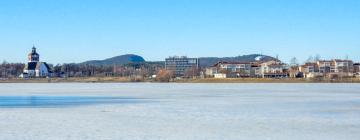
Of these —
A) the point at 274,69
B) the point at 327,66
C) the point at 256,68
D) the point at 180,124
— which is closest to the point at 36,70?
the point at 256,68

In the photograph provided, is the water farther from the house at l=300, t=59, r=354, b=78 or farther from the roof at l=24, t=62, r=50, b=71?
the roof at l=24, t=62, r=50, b=71

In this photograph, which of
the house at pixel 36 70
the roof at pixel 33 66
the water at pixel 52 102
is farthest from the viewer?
the roof at pixel 33 66

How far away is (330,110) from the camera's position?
71.5ft

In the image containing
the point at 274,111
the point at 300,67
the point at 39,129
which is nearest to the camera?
the point at 39,129

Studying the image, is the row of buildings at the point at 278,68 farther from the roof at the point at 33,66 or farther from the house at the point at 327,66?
the roof at the point at 33,66

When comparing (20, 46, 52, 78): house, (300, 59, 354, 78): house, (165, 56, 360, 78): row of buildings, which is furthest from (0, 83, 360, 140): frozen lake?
(20, 46, 52, 78): house

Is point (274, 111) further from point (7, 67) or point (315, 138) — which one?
point (7, 67)

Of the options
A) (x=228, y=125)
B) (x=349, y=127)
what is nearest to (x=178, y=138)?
(x=228, y=125)

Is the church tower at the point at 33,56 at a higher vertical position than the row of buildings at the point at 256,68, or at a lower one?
higher

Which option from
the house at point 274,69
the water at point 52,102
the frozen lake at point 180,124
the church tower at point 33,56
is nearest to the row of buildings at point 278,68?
the house at point 274,69

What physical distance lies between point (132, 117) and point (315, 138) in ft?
23.6

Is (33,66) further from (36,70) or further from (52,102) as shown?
(52,102)

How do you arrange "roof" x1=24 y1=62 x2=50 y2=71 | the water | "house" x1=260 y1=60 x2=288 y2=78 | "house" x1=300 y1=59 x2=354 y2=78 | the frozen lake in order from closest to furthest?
1. the frozen lake
2. the water
3. "house" x1=260 y1=60 x2=288 y2=78
4. "house" x1=300 y1=59 x2=354 y2=78
5. "roof" x1=24 y1=62 x2=50 y2=71

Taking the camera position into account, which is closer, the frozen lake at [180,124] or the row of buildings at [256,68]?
the frozen lake at [180,124]
